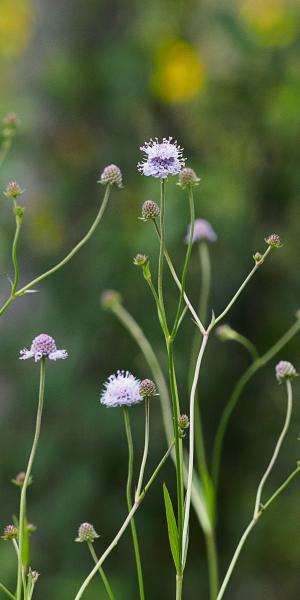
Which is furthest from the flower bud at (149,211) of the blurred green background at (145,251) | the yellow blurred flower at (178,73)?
the yellow blurred flower at (178,73)

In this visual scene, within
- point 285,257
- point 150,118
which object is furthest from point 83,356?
point 150,118

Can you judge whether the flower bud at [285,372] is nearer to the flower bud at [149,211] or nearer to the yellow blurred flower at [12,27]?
the flower bud at [149,211]

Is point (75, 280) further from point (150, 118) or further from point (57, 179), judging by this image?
point (150, 118)

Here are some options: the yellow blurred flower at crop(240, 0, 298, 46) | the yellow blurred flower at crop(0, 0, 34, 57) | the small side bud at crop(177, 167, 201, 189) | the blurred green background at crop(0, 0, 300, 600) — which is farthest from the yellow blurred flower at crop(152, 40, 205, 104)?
the small side bud at crop(177, 167, 201, 189)

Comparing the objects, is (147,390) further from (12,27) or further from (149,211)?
→ (12,27)

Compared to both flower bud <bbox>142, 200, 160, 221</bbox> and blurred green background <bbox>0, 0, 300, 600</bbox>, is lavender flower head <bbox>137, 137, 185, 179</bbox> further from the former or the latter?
blurred green background <bbox>0, 0, 300, 600</bbox>
